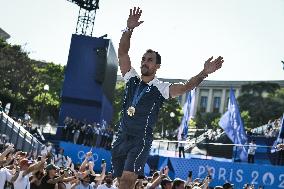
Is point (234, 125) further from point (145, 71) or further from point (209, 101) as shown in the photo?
point (209, 101)

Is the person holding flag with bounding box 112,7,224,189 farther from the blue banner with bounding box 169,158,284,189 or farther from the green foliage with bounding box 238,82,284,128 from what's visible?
the green foliage with bounding box 238,82,284,128

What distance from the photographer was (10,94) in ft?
180

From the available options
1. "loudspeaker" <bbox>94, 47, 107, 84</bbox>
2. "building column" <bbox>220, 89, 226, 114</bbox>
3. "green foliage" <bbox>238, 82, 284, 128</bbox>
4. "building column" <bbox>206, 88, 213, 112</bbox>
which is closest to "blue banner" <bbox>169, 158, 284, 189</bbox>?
"loudspeaker" <bbox>94, 47, 107, 84</bbox>

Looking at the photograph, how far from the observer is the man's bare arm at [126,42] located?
550 centimetres

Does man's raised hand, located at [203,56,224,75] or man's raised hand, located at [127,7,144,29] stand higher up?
man's raised hand, located at [127,7,144,29]

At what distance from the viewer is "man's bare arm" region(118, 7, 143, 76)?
550 cm

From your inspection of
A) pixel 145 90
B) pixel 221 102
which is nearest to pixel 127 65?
pixel 145 90

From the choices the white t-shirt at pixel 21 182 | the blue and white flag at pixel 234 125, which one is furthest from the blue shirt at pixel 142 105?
the blue and white flag at pixel 234 125

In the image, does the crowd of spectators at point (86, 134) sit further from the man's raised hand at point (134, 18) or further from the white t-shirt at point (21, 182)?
the man's raised hand at point (134, 18)

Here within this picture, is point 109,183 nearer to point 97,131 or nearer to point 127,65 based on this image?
point 127,65

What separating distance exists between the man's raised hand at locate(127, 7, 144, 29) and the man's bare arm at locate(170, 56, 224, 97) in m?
0.86

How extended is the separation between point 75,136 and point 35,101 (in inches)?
1465

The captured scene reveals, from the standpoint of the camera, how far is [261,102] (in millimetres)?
78500

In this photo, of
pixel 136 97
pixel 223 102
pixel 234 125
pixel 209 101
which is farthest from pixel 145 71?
pixel 209 101
